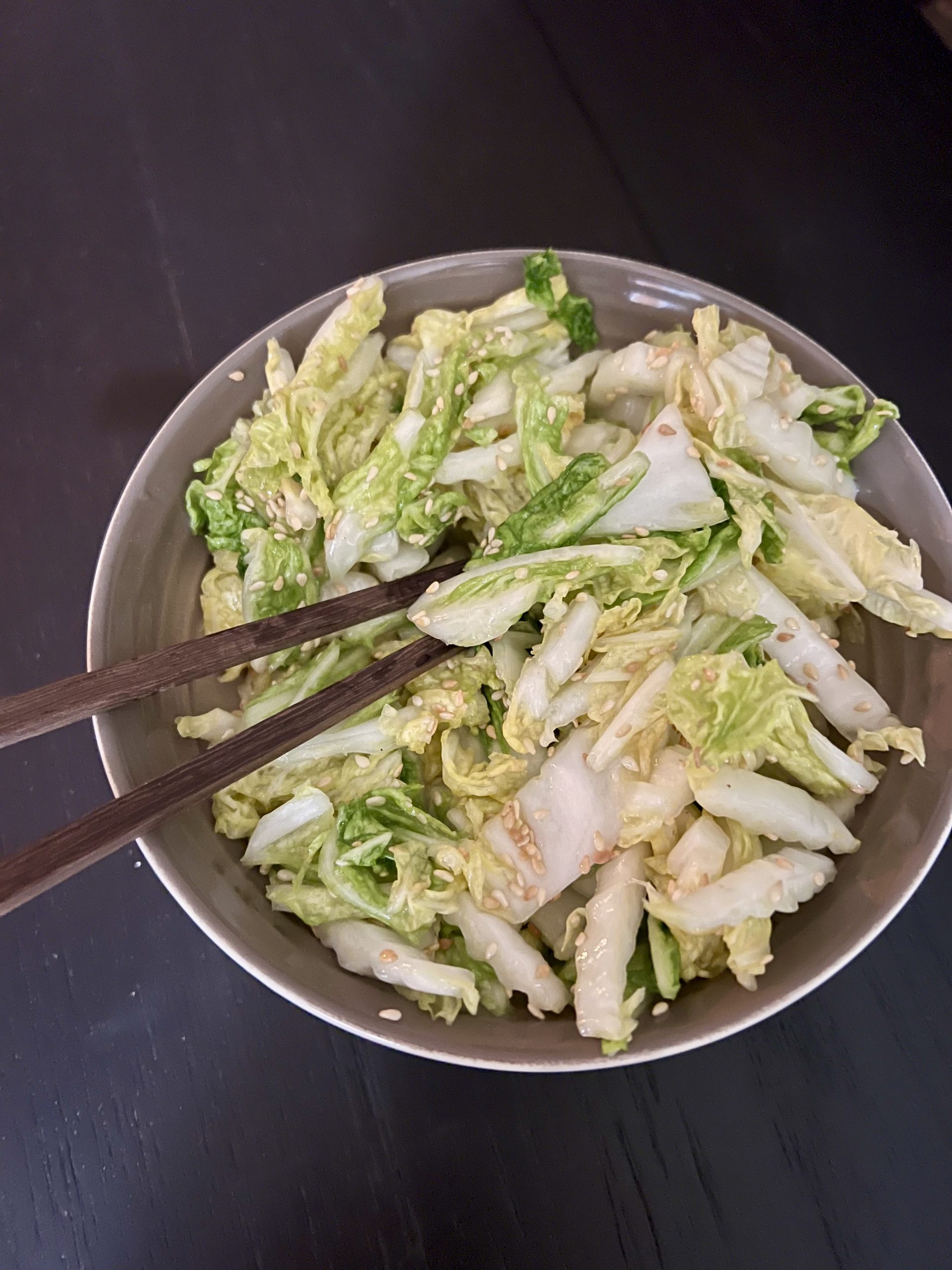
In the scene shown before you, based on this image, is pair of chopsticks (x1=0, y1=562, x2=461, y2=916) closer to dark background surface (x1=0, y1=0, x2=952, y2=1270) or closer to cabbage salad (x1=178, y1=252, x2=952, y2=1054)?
cabbage salad (x1=178, y1=252, x2=952, y2=1054)

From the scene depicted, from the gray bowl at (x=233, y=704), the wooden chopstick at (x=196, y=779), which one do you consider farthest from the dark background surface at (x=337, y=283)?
the wooden chopstick at (x=196, y=779)

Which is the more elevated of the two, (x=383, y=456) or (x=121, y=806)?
→ (x=383, y=456)

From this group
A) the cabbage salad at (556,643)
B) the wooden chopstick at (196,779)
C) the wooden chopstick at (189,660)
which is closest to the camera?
the wooden chopstick at (196,779)

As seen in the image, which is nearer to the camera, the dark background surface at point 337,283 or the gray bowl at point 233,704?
the gray bowl at point 233,704

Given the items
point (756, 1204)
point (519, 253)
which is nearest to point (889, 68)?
point (519, 253)

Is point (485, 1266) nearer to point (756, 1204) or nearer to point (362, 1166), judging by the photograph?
point (362, 1166)

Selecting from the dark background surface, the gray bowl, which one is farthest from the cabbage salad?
the dark background surface

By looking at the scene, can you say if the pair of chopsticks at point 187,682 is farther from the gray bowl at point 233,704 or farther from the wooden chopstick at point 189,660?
the gray bowl at point 233,704

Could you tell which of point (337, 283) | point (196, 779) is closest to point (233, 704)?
point (196, 779)

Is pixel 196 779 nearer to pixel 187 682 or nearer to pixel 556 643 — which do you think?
pixel 187 682
